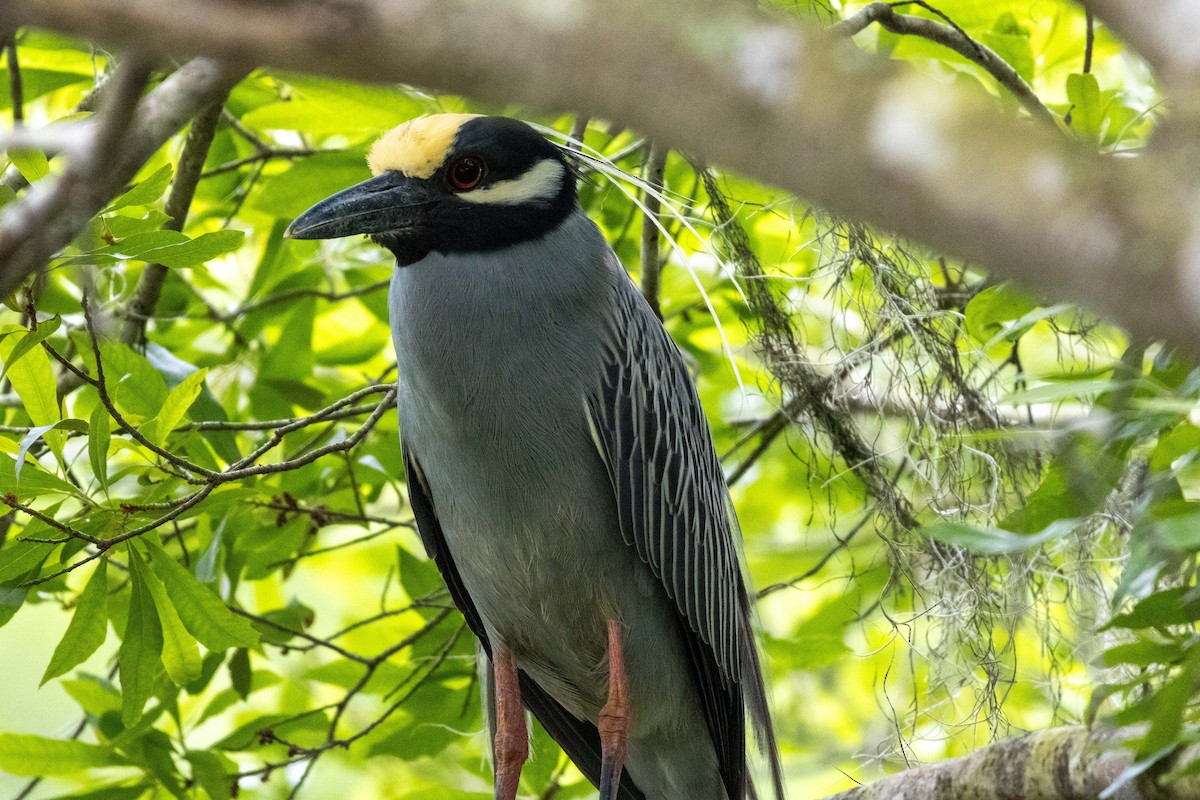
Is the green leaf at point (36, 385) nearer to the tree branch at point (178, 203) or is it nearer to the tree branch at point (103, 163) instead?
the tree branch at point (178, 203)

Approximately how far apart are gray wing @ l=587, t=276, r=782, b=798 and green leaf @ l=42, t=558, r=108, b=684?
1.13m

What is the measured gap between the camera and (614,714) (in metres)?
2.76

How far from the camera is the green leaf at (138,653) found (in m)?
2.52

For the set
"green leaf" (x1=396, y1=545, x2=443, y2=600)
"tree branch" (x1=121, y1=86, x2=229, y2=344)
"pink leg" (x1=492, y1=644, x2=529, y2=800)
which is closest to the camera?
"pink leg" (x1=492, y1=644, x2=529, y2=800)

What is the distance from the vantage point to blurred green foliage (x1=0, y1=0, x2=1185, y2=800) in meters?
2.43

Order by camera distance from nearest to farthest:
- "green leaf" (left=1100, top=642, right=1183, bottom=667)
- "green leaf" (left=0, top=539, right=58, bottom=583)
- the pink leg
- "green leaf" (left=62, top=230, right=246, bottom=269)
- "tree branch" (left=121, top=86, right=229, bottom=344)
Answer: "green leaf" (left=1100, top=642, right=1183, bottom=667), "green leaf" (left=62, top=230, right=246, bottom=269), "green leaf" (left=0, top=539, right=58, bottom=583), the pink leg, "tree branch" (left=121, top=86, right=229, bottom=344)

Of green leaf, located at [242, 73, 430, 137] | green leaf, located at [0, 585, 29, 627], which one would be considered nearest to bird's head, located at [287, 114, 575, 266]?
green leaf, located at [242, 73, 430, 137]

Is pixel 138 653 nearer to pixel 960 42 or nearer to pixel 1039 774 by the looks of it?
pixel 1039 774

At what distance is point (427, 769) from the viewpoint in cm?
419

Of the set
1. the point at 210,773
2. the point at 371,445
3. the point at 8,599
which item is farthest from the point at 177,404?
the point at 210,773

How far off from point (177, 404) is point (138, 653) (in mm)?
590

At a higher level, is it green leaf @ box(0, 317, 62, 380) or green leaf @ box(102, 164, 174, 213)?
green leaf @ box(102, 164, 174, 213)

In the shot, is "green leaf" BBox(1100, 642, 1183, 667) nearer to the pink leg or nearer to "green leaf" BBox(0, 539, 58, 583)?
the pink leg

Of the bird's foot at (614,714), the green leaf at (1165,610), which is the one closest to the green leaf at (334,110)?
the bird's foot at (614,714)
